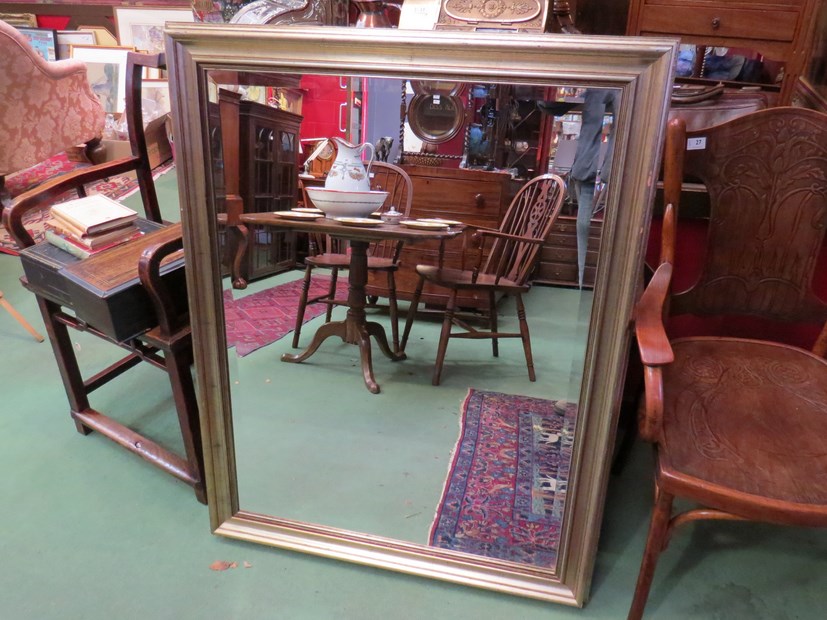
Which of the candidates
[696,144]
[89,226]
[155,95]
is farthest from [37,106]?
[696,144]

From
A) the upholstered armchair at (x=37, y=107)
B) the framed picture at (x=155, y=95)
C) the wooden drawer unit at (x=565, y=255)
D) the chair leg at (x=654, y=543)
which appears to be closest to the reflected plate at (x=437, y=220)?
the wooden drawer unit at (x=565, y=255)

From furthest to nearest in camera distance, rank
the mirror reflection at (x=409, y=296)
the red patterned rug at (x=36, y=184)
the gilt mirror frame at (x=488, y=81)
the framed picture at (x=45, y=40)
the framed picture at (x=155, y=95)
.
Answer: the framed picture at (x=45, y=40)
the red patterned rug at (x=36, y=184)
the framed picture at (x=155, y=95)
the mirror reflection at (x=409, y=296)
the gilt mirror frame at (x=488, y=81)

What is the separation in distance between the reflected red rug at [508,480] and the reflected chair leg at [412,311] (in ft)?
0.74

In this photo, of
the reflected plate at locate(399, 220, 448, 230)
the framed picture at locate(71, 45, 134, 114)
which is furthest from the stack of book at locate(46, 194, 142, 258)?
the framed picture at locate(71, 45, 134, 114)

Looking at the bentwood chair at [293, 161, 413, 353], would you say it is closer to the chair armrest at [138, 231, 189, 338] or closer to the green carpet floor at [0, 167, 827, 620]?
the green carpet floor at [0, 167, 827, 620]

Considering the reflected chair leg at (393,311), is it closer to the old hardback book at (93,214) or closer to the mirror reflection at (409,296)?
the mirror reflection at (409,296)

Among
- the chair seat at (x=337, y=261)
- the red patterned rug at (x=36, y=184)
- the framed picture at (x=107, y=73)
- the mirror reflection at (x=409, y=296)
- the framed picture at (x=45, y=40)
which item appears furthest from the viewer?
the framed picture at (x=45, y=40)

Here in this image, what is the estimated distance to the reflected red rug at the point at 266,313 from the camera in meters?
1.18

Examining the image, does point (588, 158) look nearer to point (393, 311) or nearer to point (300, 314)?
point (393, 311)

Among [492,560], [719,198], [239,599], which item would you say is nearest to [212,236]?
[239,599]

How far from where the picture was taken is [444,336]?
1393mm

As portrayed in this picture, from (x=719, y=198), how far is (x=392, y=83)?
2.84ft

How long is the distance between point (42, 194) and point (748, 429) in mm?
1946

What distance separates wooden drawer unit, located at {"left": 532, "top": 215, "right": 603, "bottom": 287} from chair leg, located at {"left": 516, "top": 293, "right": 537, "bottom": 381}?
86mm
